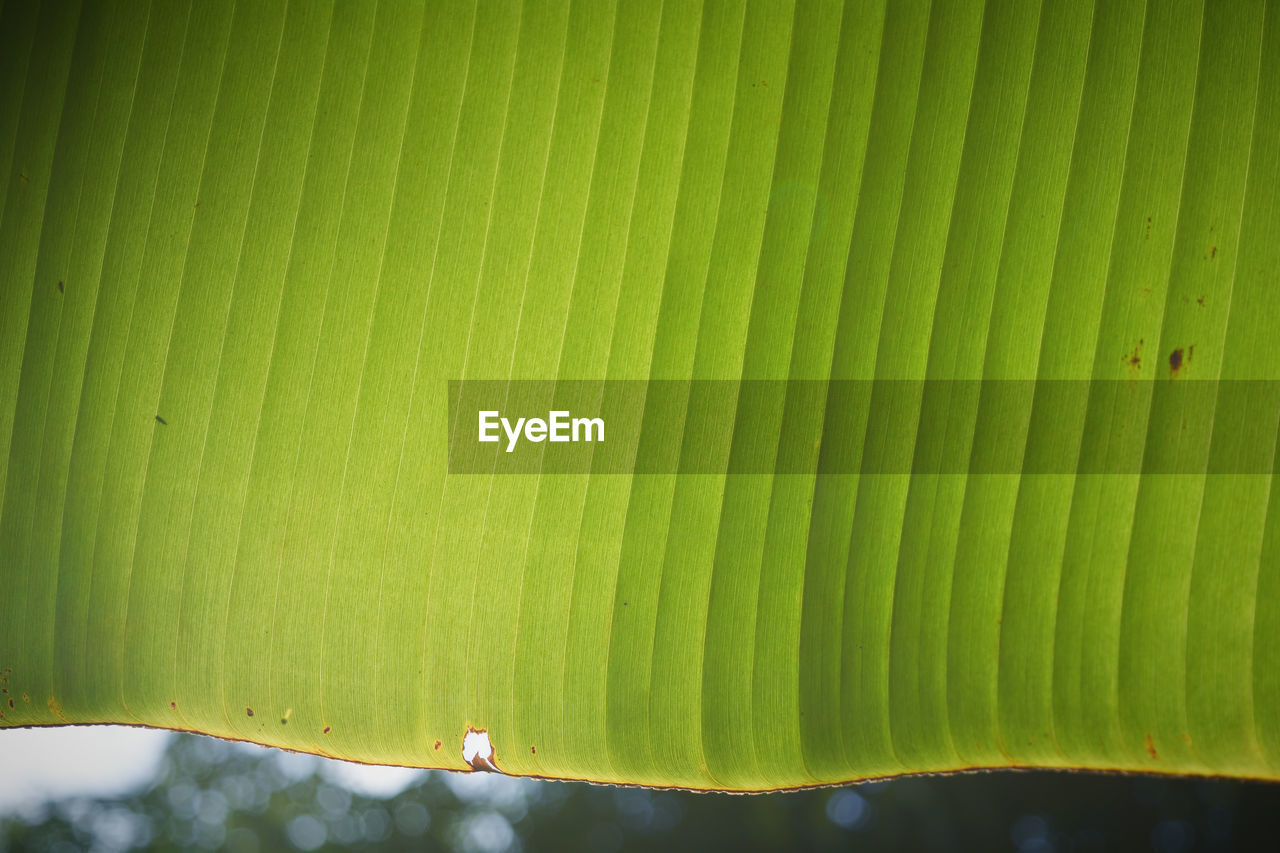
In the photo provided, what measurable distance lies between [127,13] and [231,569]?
41cm

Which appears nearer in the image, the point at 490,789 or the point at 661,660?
the point at 661,660

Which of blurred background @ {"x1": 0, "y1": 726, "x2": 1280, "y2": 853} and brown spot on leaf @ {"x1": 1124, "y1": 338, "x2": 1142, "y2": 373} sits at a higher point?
brown spot on leaf @ {"x1": 1124, "y1": 338, "x2": 1142, "y2": 373}

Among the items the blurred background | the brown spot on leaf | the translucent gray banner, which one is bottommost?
the blurred background

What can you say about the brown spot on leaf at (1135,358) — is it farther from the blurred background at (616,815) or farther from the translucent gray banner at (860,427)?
→ the blurred background at (616,815)

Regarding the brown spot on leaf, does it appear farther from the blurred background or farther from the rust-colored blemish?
the blurred background

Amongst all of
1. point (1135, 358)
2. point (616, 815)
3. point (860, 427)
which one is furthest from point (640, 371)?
point (616, 815)

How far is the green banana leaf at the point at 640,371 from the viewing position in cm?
50

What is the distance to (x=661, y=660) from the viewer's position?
55 cm

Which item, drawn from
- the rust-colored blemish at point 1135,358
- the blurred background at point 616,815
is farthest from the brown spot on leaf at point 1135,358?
the blurred background at point 616,815

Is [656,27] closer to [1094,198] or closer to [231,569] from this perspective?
[1094,198]

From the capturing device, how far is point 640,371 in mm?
537

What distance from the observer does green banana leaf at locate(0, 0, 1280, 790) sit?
500mm

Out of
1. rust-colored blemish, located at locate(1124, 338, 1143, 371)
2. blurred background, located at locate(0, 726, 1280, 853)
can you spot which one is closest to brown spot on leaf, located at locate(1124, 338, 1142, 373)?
rust-colored blemish, located at locate(1124, 338, 1143, 371)

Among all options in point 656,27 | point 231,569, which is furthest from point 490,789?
point 656,27
